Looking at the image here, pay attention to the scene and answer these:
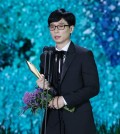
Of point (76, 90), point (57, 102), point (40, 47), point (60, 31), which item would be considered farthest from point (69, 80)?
point (40, 47)

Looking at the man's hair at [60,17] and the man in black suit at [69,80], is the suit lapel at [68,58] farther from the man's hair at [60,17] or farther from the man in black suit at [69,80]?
the man's hair at [60,17]

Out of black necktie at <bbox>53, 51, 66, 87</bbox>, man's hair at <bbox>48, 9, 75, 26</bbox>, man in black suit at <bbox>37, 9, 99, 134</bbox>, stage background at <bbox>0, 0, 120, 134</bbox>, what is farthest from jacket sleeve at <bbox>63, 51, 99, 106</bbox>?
stage background at <bbox>0, 0, 120, 134</bbox>

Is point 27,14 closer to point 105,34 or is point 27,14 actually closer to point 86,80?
point 105,34

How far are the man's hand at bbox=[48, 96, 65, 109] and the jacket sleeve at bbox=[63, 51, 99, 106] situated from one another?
3cm

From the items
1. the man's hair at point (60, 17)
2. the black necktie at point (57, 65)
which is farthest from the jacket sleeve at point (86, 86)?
the man's hair at point (60, 17)

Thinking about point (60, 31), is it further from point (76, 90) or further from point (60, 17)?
point (76, 90)

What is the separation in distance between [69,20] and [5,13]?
2119mm

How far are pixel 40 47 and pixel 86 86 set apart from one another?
85.2 inches

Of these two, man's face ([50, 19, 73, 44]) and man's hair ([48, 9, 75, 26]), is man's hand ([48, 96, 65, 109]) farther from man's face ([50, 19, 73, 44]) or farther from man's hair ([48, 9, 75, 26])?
man's hair ([48, 9, 75, 26])

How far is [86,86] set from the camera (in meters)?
3.19

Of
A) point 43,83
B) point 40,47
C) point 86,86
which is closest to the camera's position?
point 43,83

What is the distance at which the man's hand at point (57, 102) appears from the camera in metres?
3.13

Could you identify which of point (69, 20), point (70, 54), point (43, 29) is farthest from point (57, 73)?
point (43, 29)

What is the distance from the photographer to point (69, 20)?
3.29 m
